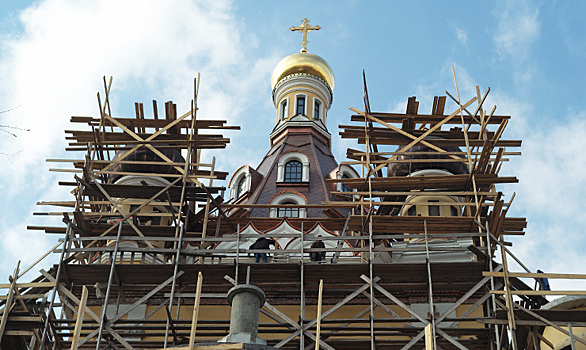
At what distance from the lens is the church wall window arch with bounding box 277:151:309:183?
29406mm

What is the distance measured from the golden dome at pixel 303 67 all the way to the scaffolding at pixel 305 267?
40.6 ft

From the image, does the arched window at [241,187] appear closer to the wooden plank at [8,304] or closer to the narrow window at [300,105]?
the narrow window at [300,105]

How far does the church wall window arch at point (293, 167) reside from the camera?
2941cm

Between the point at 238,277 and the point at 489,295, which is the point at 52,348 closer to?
the point at 238,277

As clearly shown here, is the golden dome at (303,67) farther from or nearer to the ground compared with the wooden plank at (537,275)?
farther from the ground

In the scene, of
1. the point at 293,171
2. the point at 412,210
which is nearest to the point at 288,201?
the point at 293,171

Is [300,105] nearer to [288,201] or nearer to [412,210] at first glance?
[288,201]

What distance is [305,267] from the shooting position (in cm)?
1822

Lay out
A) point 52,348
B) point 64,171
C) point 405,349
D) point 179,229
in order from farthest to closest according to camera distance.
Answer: point 64,171, point 179,229, point 52,348, point 405,349

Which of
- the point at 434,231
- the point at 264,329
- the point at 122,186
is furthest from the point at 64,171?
the point at 434,231

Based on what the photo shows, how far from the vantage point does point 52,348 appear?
18.0 metres

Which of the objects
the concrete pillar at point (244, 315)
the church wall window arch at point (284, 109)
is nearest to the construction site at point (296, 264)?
the concrete pillar at point (244, 315)

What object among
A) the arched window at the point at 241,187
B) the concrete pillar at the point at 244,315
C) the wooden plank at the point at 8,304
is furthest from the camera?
the arched window at the point at 241,187

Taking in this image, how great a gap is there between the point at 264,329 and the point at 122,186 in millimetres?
5915
